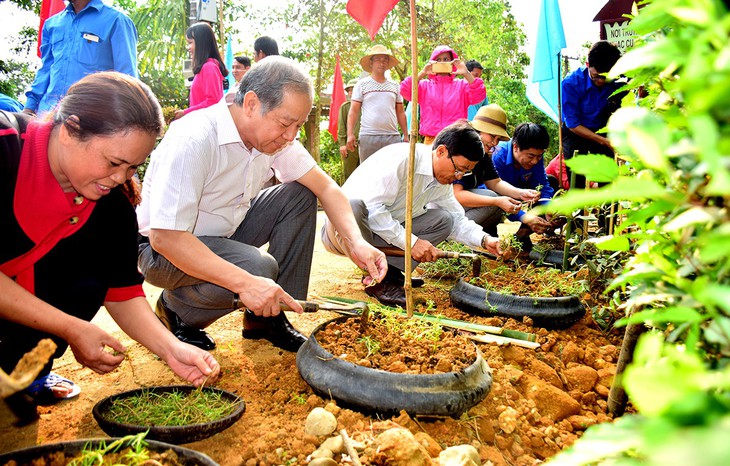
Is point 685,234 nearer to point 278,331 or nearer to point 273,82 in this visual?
point 273,82

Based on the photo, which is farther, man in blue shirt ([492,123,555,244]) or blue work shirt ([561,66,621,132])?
blue work shirt ([561,66,621,132])

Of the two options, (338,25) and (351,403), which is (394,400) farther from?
(338,25)

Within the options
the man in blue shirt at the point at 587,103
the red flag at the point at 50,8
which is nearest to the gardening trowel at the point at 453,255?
the man in blue shirt at the point at 587,103

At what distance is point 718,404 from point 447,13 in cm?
1787

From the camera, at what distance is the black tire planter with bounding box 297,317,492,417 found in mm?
1920

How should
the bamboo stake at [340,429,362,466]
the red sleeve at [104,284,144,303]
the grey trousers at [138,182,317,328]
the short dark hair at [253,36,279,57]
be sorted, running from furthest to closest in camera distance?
the short dark hair at [253,36,279,57] → the grey trousers at [138,182,317,328] → the red sleeve at [104,284,144,303] → the bamboo stake at [340,429,362,466]

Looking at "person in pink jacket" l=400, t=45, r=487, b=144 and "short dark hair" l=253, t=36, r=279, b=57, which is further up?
"short dark hair" l=253, t=36, r=279, b=57

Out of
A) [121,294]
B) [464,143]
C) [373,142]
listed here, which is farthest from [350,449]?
[373,142]

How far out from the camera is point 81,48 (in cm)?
387

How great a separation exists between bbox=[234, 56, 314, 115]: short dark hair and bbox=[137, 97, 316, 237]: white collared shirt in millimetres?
191

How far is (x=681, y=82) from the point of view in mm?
586

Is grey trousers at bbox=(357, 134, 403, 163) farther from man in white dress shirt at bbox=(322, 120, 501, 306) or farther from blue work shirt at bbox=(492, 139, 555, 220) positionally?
man in white dress shirt at bbox=(322, 120, 501, 306)

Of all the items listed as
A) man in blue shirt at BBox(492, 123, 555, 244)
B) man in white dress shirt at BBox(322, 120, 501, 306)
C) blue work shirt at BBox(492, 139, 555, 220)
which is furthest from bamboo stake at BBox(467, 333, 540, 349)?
blue work shirt at BBox(492, 139, 555, 220)

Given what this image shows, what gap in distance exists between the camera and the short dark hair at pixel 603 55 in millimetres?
5199
